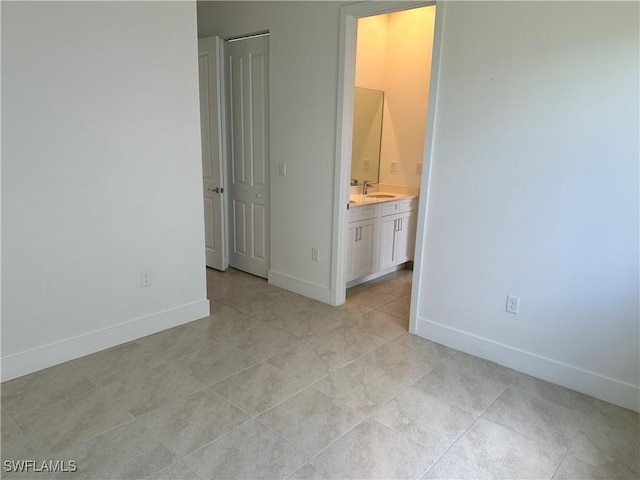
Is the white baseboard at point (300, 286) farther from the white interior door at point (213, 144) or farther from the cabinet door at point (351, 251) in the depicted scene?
the white interior door at point (213, 144)

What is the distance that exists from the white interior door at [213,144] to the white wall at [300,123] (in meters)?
0.28

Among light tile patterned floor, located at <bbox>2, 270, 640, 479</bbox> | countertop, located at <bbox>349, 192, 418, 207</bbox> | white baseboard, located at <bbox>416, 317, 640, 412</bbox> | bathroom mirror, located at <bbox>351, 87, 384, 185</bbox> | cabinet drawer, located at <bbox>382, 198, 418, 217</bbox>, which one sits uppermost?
bathroom mirror, located at <bbox>351, 87, 384, 185</bbox>

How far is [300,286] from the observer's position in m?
3.88

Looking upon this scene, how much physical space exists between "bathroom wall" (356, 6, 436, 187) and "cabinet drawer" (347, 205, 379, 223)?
838 mm

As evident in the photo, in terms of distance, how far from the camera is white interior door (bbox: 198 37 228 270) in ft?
13.3

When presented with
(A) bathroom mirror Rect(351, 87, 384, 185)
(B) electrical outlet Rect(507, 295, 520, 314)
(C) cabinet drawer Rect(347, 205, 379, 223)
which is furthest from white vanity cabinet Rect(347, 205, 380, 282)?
(B) electrical outlet Rect(507, 295, 520, 314)

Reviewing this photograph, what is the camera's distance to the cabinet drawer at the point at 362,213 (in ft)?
12.3

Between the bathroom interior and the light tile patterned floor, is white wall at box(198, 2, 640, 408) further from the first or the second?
the bathroom interior

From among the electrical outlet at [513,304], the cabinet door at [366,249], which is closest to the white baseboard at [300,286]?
the cabinet door at [366,249]

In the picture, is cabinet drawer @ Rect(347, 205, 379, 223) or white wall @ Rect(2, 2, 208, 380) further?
cabinet drawer @ Rect(347, 205, 379, 223)

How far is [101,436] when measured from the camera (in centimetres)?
197

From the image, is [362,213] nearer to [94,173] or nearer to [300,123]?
[300,123]

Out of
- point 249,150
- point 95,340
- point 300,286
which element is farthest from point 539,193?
point 95,340

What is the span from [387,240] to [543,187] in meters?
1.99
